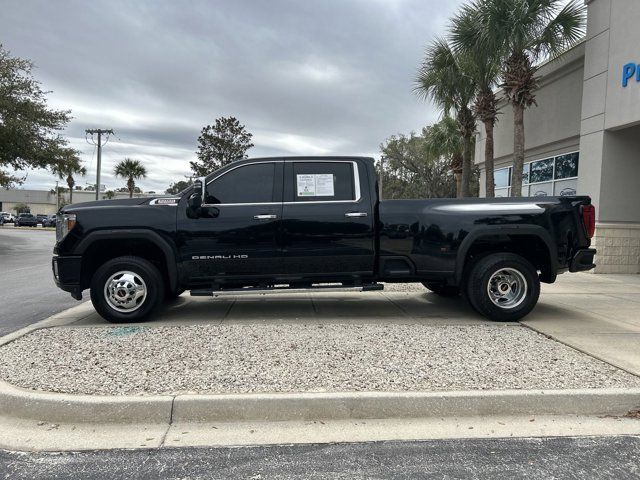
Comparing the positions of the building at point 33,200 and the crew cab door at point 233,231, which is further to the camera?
the building at point 33,200

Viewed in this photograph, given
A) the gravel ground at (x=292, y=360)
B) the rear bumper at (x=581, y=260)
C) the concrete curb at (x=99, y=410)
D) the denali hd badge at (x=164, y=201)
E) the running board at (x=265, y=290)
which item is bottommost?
the concrete curb at (x=99, y=410)

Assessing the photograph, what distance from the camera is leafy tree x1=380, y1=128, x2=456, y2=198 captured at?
136ft

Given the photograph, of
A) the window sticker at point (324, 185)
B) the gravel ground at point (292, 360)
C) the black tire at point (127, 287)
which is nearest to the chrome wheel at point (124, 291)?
the black tire at point (127, 287)

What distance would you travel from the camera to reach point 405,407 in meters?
3.76

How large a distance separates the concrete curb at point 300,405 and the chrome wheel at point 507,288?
2561mm

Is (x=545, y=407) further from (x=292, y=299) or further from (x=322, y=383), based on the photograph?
(x=292, y=299)

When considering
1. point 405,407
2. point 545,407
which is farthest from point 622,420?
point 405,407

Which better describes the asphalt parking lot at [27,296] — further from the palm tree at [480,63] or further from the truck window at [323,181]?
the palm tree at [480,63]

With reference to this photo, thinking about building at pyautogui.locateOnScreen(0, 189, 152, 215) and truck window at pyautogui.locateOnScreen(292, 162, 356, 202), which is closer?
truck window at pyautogui.locateOnScreen(292, 162, 356, 202)

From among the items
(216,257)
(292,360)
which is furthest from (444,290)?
(292,360)

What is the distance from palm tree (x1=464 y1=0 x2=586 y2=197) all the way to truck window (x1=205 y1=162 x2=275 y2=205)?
905 cm

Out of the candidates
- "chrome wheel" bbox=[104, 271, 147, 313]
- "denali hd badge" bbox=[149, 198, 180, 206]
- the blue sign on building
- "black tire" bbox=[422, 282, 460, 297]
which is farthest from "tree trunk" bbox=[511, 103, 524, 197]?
"chrome wheel" bbox=[104, 271, 147, 313]

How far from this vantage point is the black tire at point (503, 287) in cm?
632

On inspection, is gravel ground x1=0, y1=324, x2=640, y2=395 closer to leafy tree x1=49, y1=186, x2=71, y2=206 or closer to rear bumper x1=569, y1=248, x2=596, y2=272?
rear bumper x1=569, y1=248, x2=596, y2=272
